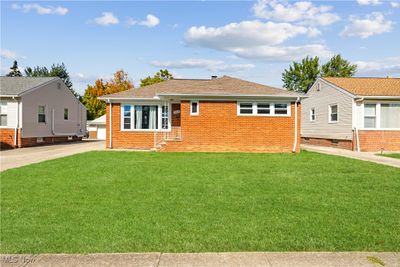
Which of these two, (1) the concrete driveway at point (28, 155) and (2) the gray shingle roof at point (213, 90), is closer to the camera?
(1) the concrete driveway at point (28, 155)

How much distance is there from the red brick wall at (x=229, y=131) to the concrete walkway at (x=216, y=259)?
14.4 metres

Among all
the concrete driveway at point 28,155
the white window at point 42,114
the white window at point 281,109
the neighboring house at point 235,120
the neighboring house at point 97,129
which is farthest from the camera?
the neighboring house at point 97,129

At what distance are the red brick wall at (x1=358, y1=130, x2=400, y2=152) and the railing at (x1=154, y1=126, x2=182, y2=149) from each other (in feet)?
32.9

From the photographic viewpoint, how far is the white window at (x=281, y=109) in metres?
18.9

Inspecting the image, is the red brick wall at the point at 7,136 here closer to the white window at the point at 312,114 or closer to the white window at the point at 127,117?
the white window at the point at 127,117

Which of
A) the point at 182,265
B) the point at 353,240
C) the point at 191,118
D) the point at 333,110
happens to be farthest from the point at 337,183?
the point at 333,110

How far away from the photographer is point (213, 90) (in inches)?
745

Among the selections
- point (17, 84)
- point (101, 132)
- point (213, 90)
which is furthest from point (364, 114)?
point (101, 132)

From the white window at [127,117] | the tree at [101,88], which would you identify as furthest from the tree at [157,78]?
the white window at [127,117]

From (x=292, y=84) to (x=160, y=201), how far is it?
56561mm

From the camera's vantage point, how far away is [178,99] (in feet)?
62.7

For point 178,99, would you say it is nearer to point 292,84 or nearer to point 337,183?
point 337,183

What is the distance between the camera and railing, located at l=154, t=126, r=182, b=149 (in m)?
18.8

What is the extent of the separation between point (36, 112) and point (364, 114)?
20.9 m
